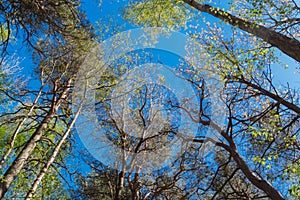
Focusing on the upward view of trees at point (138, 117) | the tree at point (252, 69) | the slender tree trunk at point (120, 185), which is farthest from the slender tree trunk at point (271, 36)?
the slender tree trunk at point (120, 185)

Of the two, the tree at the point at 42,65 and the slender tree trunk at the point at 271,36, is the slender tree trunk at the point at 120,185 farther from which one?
the slender tree trunk at the point at 271,36

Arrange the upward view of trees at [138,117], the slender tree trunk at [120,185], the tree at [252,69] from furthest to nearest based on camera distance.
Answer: the slender tree trunk at [120,185]
the upward view of trees at [138,117]
the tree at [252,69]

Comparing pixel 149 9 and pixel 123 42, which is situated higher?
pixel 149 9

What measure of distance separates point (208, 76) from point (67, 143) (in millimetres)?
4313

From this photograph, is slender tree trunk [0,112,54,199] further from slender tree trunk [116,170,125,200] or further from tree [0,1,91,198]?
slender tree trunk [116,170,125,200]

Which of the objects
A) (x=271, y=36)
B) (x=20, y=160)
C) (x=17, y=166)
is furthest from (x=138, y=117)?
(x=271, y=36)

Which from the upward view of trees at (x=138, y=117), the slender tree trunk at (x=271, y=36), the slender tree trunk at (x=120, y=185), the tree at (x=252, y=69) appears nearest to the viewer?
the slender tree trunk at (x=271, y=36)

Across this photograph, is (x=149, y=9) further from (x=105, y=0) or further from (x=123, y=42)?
(x=105, y=0)

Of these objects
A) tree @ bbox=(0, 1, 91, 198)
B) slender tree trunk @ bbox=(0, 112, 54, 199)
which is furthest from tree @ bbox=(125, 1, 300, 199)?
slender tree trunk @ bbox=(0, 112, 54, 199)

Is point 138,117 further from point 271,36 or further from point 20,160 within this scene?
point 271,36

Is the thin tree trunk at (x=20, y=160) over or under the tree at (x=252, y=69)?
under

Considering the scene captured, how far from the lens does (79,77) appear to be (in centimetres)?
765

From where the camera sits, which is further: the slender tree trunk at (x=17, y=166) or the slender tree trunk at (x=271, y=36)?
the slender tree trunk at (x=17, y=166)

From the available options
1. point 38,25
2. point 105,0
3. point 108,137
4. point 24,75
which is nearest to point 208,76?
point 105,0
